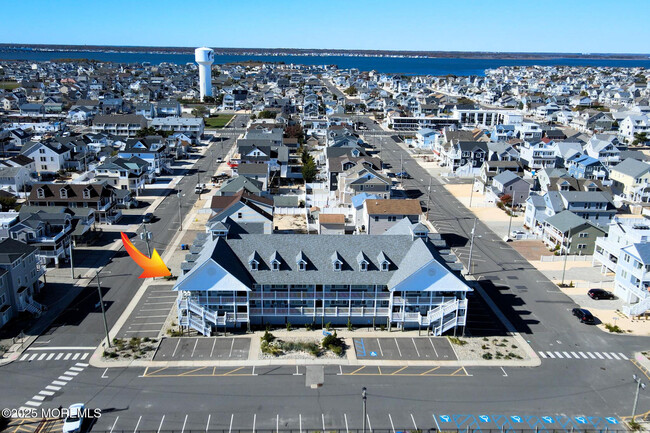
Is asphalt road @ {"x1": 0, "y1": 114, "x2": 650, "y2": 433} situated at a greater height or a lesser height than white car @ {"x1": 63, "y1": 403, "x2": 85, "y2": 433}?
lesser

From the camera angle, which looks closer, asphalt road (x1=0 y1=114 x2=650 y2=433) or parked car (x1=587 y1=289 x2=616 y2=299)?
asphalt road (x1=0 y1=114 x2=650 y2=433)

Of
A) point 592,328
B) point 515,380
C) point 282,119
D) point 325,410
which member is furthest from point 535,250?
point 282,119

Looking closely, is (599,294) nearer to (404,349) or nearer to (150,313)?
(404,349)

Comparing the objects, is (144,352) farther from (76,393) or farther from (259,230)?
(259,230)

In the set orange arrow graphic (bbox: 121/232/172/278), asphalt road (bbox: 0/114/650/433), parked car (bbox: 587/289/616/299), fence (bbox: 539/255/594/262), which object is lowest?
asphalt road (bbox: 0/114/650/433)

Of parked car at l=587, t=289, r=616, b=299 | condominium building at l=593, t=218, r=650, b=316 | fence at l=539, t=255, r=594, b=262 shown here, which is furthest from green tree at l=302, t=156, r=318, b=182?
parked car at l=587, t=289, r=616, b=299

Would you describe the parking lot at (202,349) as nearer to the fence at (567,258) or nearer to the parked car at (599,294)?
the parked car at (599,294)

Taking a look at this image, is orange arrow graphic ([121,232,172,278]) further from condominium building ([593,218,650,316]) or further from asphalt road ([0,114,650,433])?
condominium building ([593,218,650,316])

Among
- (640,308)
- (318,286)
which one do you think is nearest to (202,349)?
(318,286)
